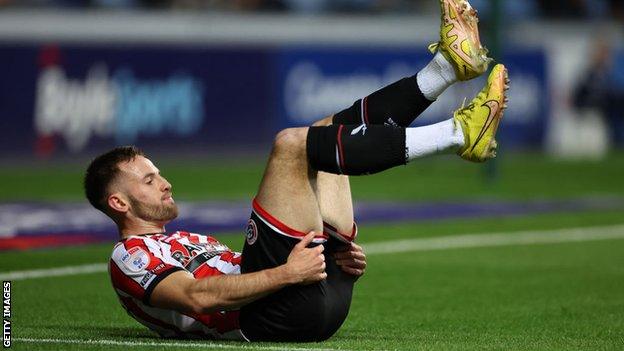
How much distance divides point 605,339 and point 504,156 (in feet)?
64.0

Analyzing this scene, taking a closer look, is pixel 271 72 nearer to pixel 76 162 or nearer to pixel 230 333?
pixel 76 162

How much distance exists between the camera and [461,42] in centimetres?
→ 689

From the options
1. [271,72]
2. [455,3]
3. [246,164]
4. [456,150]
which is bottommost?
[246,164]

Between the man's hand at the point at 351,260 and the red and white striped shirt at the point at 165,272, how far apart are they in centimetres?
53

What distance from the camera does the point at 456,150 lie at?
6.41m

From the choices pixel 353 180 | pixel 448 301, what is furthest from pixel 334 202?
pixel 353 180

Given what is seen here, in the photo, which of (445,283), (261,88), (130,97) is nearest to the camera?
(445,283)

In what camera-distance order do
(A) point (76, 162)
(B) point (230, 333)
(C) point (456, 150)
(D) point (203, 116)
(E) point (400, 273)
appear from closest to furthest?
(C) point (456, 150) → (B) point (230, 333) → (E) point (400, 273) → (A) point (76, 162) → (D) point (203, 116)

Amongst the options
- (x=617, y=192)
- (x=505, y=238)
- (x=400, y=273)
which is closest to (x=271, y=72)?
(x=617, y=192)

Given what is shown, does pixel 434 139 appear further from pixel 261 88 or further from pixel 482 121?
pixel 261 88

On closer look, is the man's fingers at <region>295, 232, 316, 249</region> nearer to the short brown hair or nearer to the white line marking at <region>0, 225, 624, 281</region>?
the short brown hair

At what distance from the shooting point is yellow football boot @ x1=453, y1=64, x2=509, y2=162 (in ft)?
21.0

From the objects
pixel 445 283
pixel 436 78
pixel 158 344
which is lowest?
pixel 445 283

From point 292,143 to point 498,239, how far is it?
733cm
